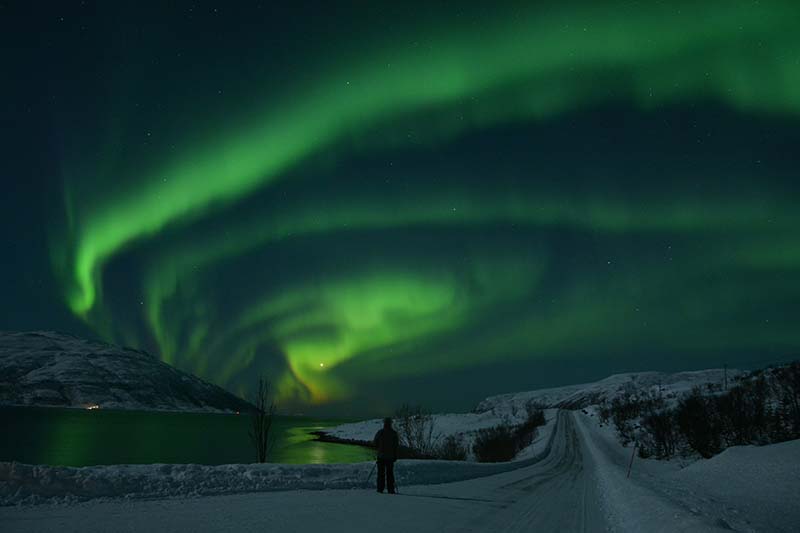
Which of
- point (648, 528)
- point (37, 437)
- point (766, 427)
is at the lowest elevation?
point (37, 437)

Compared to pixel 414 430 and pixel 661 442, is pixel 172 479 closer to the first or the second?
pixel 414 430

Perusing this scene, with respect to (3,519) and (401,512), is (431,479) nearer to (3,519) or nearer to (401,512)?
(401,512)

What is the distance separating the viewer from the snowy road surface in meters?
9.23

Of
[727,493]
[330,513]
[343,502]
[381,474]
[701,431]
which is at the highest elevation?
[330,513]

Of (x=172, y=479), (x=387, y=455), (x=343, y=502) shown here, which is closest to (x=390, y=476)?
(x=387, y=455)

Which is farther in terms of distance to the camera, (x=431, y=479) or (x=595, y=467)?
(x=595, y=467)

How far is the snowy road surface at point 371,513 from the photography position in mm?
9234

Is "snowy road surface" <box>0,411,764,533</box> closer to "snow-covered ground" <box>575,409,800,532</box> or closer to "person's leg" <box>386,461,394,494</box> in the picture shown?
"snow-covered ground" <box>575,409,800,532</box>

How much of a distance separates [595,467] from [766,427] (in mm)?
21239

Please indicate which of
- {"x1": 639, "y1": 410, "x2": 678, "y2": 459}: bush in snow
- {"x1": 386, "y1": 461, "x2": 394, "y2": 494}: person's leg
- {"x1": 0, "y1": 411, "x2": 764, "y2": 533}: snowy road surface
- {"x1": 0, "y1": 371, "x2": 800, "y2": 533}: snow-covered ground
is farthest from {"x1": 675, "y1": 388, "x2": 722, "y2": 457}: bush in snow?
{"x1": 386, "y1": 461, "x2": 394, "y2": 494}: person's leg

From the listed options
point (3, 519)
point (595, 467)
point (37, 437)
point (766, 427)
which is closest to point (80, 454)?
point (37, 437)

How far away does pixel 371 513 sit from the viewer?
38.4 ft

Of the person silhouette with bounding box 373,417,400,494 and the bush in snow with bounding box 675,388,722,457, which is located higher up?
the person silhouette with bounding box 373,417,400,494

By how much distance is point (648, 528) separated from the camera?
40.5 ft
